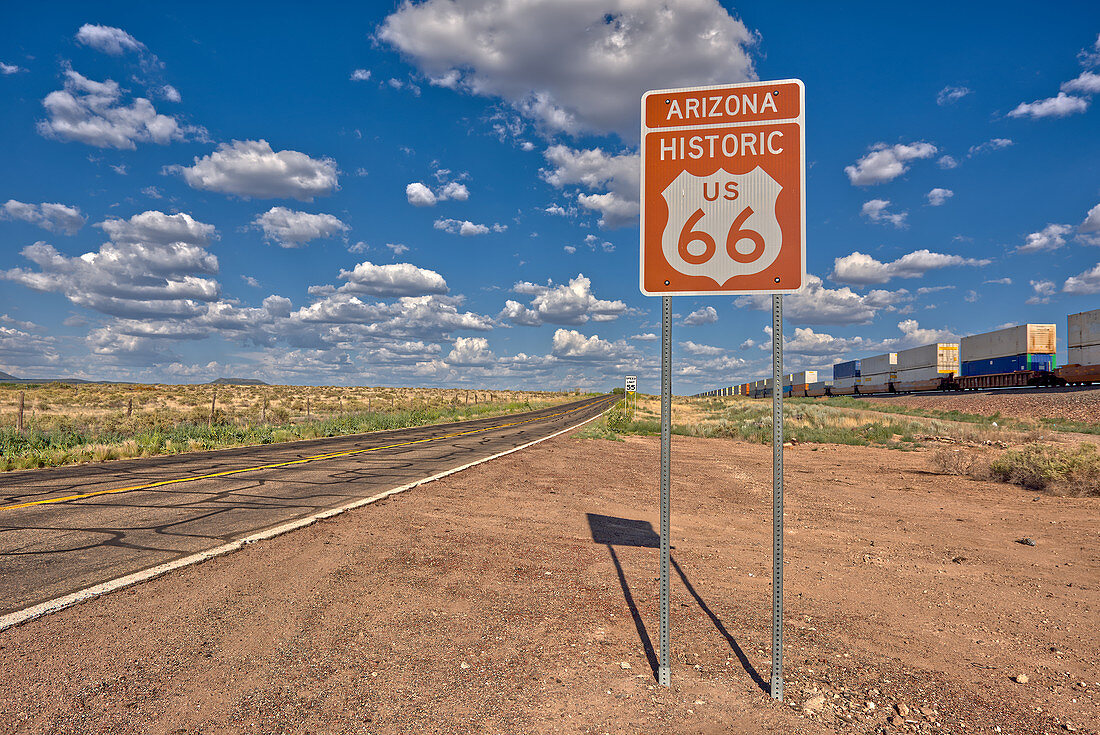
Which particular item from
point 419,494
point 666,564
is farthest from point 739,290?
point 419,494

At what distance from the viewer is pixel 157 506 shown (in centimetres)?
886

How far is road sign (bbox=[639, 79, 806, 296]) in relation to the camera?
3648 mm

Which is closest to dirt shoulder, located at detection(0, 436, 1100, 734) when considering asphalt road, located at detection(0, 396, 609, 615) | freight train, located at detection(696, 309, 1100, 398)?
asphalt road, located at detection(0, 396, 609, 615)

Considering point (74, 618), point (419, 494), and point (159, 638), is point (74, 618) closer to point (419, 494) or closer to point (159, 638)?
point (159, 638)

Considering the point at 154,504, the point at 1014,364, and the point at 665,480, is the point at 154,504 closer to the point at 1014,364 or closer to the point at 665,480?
the point at 665,480

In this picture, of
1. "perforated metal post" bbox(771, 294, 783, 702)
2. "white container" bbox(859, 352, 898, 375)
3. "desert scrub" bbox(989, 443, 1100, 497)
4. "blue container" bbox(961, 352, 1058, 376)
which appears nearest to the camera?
"perforated metal post" bbox(771, 294, 783, 702)

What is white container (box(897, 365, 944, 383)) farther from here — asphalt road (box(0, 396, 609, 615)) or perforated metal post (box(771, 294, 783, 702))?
perforated metal post (box(771, 294, 783, 702))

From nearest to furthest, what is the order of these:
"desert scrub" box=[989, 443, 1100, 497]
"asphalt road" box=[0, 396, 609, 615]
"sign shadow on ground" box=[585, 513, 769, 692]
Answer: "sign shadow on ground" box=[585, 513, 769, 692], "asphalt road" box=[0, 396, 609, 615], "desert scrub" box=[989, 443, 1100, 497]

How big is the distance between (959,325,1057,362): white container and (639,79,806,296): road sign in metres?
56.0

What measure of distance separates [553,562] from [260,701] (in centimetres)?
335

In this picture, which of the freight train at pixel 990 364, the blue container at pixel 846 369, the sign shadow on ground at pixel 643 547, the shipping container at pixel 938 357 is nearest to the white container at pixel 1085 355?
the freight train at pixel 990 364

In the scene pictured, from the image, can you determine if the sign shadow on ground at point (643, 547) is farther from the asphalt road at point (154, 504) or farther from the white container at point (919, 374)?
the white container at point (919, 374)

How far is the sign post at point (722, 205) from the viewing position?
363 cm

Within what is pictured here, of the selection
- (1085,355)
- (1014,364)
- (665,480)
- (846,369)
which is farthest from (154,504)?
(846,369)
